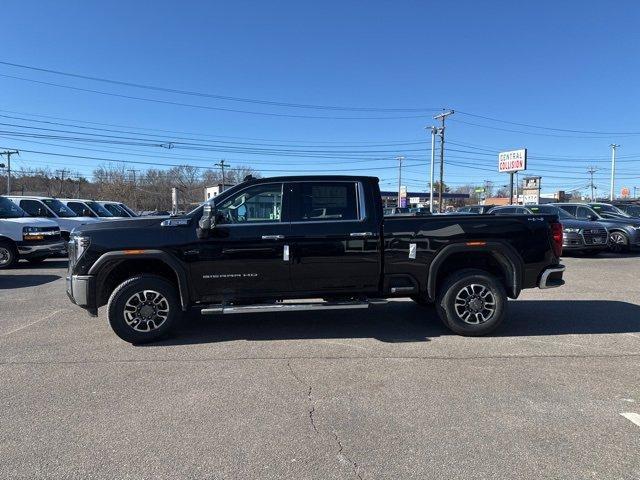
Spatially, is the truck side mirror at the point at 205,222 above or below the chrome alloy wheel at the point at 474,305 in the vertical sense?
above

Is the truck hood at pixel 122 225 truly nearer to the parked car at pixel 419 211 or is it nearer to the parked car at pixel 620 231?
the parked car at pixel 419 211

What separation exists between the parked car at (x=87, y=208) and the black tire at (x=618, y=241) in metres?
18.0

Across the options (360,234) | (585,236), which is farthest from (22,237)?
(585,236)

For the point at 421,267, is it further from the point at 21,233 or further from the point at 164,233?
the point at 21,233

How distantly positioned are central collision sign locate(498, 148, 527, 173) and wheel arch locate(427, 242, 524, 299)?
43883 mm

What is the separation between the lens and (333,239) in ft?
19.4

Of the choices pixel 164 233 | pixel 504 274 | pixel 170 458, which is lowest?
pixel 170 458

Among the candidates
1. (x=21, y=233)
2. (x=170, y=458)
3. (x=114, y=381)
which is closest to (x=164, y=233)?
(x=114, y=381)

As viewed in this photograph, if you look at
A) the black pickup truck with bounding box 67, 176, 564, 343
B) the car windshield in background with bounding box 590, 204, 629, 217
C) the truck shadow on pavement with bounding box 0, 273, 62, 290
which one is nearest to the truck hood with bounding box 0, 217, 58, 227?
the truck shadow on pavement with bounding box 0, 273, 62, 290

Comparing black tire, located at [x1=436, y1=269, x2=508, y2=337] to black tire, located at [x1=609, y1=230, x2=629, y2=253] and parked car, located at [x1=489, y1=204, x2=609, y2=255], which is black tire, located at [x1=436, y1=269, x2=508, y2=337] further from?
black tire, located at [x1=609, y1=230, x2=629, y2=253]

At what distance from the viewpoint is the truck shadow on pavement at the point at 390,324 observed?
242 inches

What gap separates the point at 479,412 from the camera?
3.87m

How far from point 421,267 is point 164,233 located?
321 centimetres

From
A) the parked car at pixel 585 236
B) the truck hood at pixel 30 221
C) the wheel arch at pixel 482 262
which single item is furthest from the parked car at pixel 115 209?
the wheel arch at pixel 482 262
